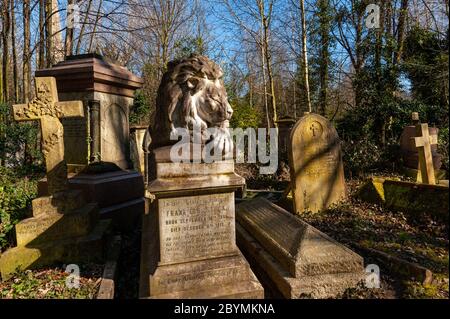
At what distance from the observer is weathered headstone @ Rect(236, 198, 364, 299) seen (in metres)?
3.10

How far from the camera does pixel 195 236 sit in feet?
10.6

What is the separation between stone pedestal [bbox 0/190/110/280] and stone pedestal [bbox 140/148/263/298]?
1.26 m

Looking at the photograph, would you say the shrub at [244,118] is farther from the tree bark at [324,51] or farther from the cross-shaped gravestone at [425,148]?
the cross-shaped gravestone at [425,148]

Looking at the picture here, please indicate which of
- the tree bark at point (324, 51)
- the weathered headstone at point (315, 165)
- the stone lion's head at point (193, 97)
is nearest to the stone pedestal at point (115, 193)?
the stone lion's head at point (193, 97)

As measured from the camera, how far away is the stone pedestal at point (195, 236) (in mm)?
3029

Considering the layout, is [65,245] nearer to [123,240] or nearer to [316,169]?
[123,240]

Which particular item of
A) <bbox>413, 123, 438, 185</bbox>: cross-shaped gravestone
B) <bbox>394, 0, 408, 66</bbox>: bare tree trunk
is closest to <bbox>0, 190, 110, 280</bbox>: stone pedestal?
<bbox>413, 123, 438, 185</bbox>: cross-shaped gravestone

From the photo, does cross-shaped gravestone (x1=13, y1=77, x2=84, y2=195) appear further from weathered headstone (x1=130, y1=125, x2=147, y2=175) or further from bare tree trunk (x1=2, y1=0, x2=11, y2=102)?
bare tree trunk (x1=2, y1=0, x2=11, y2=102)
